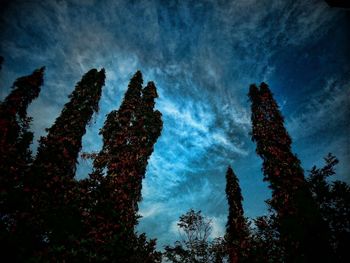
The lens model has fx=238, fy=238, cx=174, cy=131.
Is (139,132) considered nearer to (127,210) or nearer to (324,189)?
(127,210)

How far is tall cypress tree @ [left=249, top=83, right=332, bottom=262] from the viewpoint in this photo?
10289 mm

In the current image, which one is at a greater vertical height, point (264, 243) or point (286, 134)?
point (286, 134)

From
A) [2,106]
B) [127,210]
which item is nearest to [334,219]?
[127,210]

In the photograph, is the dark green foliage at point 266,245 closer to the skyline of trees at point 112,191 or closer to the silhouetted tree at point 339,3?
the skyline of trees at point 112,191

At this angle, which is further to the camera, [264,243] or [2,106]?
[2,106]

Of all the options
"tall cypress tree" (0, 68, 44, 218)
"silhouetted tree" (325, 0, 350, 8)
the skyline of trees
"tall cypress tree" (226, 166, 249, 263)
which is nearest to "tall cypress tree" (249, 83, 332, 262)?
the skyline of trees

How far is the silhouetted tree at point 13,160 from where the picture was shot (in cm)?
885

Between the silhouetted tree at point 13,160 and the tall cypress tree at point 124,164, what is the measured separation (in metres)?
3.22

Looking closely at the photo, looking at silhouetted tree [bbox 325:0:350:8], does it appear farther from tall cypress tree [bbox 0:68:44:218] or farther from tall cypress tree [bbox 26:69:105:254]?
tall cypress tree [bbox 0:68:44:218]

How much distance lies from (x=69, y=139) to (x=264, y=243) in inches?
610

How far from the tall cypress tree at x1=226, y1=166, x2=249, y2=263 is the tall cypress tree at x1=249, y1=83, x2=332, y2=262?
331 inches

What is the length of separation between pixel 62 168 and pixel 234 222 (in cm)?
2081

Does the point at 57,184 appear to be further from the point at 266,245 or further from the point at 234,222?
the point at 234,222

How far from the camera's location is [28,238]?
30.3 feet
